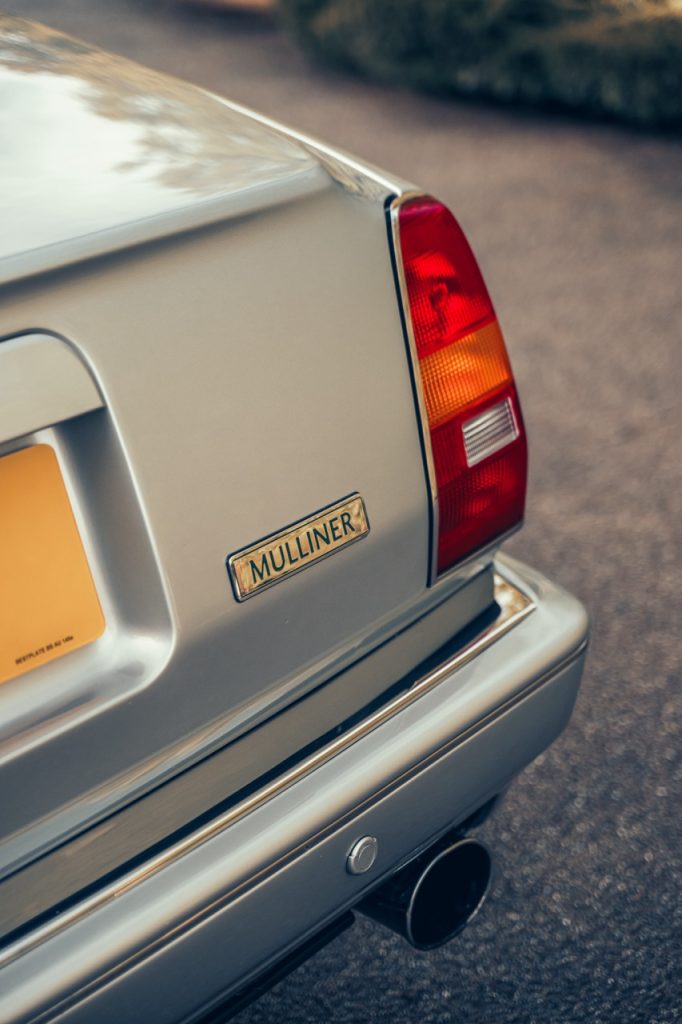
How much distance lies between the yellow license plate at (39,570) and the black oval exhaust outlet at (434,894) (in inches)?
29.8

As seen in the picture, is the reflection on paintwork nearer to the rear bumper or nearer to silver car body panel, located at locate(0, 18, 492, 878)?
silver car body panel, located at locate(0, 18, 492, 878)

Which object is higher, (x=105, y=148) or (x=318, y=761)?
(x=105, y=148)

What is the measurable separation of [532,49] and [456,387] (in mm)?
6367

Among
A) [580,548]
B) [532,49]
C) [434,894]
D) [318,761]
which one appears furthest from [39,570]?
[532,49]

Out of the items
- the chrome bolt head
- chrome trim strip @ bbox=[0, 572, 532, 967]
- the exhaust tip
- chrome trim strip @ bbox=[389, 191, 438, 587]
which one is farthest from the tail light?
the exhaust tip

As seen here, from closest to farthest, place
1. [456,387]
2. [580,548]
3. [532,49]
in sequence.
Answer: [456,387]
[580,548]
[532,49]

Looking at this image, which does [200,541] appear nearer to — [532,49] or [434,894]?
[434,894]

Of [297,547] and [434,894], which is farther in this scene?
[434,894]

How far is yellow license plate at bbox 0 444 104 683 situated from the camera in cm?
139

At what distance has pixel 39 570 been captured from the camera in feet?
4.68

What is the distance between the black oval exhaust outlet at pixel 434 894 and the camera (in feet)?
6.33

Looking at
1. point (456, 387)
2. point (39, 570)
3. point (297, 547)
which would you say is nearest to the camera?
point (39, 570)

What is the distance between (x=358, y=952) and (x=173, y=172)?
152 centimetres

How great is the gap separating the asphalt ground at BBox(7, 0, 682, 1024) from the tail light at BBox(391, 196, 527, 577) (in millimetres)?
906
